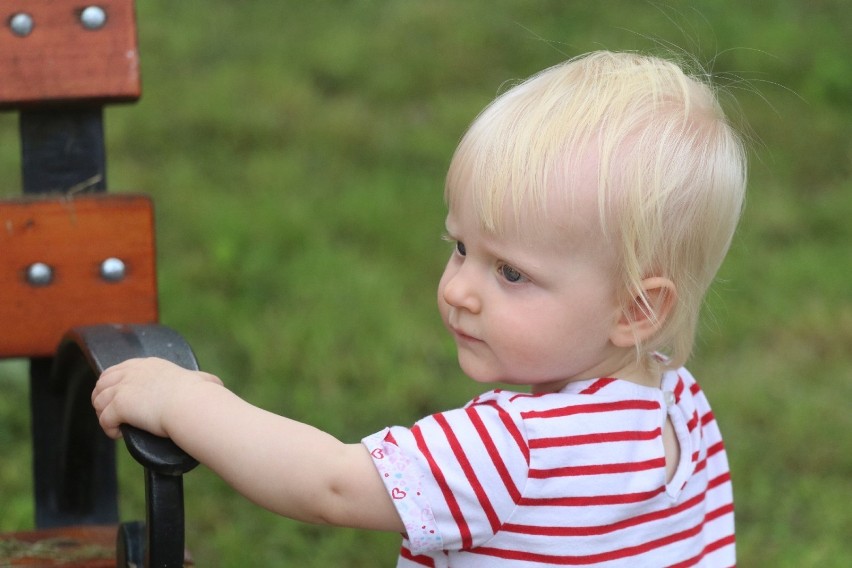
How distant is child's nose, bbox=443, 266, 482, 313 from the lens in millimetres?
1562

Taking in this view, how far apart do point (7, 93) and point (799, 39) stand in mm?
4023

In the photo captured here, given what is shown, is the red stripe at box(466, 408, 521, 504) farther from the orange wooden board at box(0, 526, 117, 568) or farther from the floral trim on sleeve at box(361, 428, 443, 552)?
the orange wooden board at box(0, 526, 117, 568)

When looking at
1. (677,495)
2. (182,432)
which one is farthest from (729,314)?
(182,432)

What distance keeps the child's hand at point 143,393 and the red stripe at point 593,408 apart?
1.23 feet

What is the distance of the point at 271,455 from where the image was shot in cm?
148

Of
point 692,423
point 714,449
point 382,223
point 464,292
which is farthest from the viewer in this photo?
point 382,223

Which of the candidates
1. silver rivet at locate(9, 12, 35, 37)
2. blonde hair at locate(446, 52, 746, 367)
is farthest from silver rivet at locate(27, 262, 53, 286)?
blonde hair at locate(446, 52, 746, 367)

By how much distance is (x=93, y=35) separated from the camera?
6.19 ft

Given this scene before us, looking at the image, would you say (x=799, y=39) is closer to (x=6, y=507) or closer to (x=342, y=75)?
(x=342, y=75)

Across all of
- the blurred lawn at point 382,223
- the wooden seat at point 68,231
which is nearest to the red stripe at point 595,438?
the wooden seat at point 68,231

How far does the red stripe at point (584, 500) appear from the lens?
1481mm

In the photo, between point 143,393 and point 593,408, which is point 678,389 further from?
point 143,393

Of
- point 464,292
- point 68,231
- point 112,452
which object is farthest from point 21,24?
point 464,292

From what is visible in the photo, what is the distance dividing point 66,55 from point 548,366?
84cm
